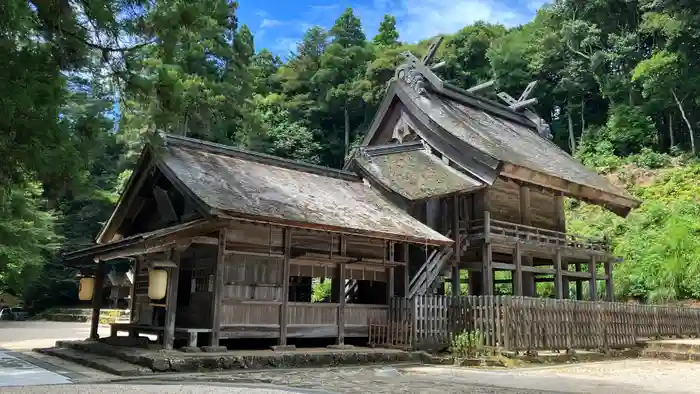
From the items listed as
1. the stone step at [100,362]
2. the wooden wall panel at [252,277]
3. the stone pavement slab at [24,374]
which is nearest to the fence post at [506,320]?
the wooden wall panel at [252,277]

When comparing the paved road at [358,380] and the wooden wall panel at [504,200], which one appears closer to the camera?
the paved road at [358,380]

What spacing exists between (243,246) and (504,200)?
1052cm

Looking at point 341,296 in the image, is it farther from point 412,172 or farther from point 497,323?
point 412,172

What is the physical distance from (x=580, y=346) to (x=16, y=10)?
51.1 ft

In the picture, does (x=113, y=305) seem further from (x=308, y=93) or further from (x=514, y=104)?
(x=514, y=104)

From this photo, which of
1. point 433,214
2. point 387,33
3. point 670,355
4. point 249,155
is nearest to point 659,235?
point 670,355

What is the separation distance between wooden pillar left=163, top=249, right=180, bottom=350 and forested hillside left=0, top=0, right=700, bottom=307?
8.40 feet

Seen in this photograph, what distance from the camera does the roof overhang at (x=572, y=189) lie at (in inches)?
698

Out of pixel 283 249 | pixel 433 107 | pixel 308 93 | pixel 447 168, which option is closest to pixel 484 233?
pixel 447 168

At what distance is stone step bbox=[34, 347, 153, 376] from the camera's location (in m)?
10.1

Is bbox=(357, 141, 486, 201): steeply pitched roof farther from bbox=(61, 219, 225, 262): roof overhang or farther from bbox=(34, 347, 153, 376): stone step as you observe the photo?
bbox=(34, 347, 153, 376): stone step

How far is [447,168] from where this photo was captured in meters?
18.4

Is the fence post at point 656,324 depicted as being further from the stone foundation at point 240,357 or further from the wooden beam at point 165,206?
the wooden beam at point 165,206

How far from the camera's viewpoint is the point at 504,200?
1970 cm
